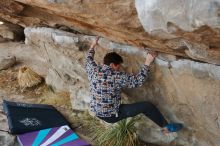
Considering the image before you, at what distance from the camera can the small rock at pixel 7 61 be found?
35.8 feet

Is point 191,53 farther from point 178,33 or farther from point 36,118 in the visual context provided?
point 36,118

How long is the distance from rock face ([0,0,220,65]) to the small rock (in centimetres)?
338

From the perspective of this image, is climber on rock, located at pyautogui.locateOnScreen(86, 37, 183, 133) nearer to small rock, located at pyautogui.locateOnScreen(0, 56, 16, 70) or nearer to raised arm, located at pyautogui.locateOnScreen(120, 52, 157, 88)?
raised arm, located at pyautogui.locateOnScreen(120, 52, 157, 88)

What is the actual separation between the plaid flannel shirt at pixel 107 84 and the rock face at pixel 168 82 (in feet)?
1.12

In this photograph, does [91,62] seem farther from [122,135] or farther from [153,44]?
[122,135]

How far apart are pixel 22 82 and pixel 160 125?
14.6 feet

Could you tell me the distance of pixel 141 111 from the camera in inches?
269

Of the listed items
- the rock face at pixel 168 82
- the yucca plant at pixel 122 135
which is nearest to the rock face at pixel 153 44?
the rock face at pixel 168 82

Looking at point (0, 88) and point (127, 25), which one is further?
point (0, 88)

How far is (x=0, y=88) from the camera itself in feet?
34.2

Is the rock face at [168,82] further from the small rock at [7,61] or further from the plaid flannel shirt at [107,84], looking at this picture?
the small rock at [7,61]

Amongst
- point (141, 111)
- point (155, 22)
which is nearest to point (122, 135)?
point (141, 111)

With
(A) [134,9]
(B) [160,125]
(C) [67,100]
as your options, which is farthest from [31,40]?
(A) [134,9]

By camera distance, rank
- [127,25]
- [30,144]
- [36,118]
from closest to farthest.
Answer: [127,25] → [30,144] → [36,118]
